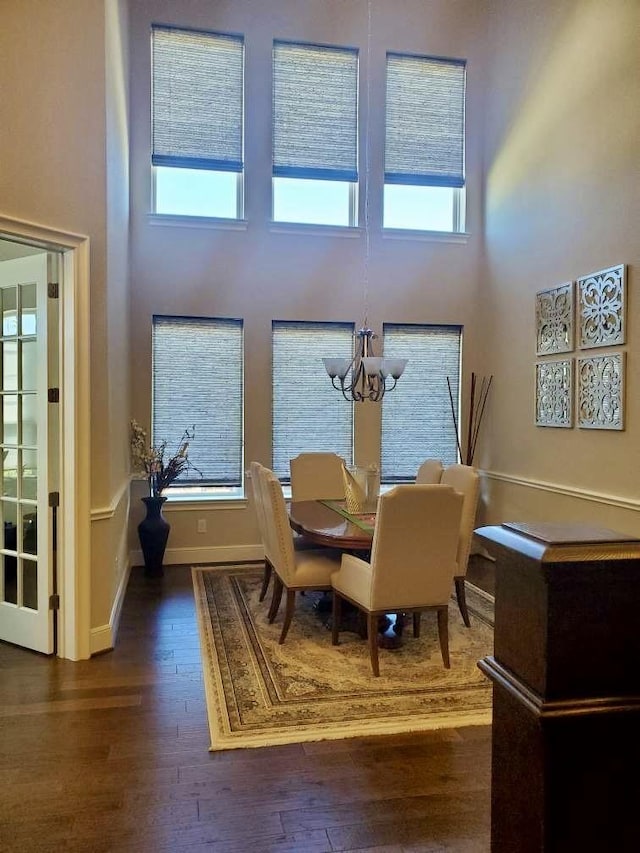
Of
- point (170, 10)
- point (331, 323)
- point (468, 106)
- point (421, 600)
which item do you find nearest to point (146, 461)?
point (331, 323)

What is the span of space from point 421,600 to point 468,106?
512cm

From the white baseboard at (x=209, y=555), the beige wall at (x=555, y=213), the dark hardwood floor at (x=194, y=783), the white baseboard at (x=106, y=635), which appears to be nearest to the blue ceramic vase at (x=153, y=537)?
the white baseboard at (x=209, y=555)

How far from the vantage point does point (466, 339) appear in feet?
20.2

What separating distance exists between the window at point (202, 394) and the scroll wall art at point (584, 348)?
8.98 feet

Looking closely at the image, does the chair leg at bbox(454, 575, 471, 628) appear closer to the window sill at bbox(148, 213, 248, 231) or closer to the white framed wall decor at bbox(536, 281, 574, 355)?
the white framed wall decor at bbox(536, 281, 574, 355)

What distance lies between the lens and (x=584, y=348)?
14.7ft

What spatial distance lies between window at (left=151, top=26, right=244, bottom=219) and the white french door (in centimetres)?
232

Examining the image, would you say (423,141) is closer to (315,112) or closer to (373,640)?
(315,112)

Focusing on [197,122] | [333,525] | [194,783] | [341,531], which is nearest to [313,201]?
[197,122]

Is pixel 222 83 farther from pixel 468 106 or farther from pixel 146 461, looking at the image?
pixel 146 461

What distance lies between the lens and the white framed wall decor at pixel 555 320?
466 centimetres

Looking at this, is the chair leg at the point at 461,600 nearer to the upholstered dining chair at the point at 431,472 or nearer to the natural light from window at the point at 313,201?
the upholstered dining chair at the point at 431,472

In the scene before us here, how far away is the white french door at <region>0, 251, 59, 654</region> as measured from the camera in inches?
137

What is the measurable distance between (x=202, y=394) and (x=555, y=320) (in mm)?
3178
